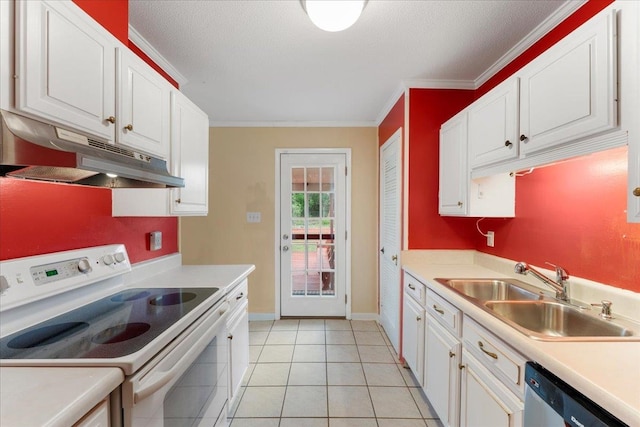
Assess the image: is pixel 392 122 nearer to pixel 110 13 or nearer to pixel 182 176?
pixel 182 176

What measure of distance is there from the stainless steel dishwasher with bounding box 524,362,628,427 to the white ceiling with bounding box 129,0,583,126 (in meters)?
1.79

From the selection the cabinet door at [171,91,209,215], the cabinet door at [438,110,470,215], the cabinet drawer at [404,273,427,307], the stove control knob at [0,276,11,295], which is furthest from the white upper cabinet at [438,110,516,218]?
the stove control knob at [0,276,11,295]

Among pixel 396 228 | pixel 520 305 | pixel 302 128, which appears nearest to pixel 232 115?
pixel 302 128

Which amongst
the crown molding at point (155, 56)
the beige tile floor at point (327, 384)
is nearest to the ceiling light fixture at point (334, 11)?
the crown molding at point (155, 56)

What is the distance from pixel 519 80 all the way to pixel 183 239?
355 centimetres

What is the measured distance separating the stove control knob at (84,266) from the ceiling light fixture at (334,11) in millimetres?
1630

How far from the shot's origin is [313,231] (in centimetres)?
355

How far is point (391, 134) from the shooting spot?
2.87 m

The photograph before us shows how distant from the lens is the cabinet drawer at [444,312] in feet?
4.99

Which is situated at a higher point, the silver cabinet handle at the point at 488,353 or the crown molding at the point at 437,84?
the crown molding at the point at 437,84

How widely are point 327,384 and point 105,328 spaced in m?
1.68

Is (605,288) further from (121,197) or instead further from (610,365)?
(121,197)

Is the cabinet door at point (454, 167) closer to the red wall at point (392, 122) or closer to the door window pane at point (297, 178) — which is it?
the red wall at point (392, 122)

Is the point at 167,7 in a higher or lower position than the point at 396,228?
higher
